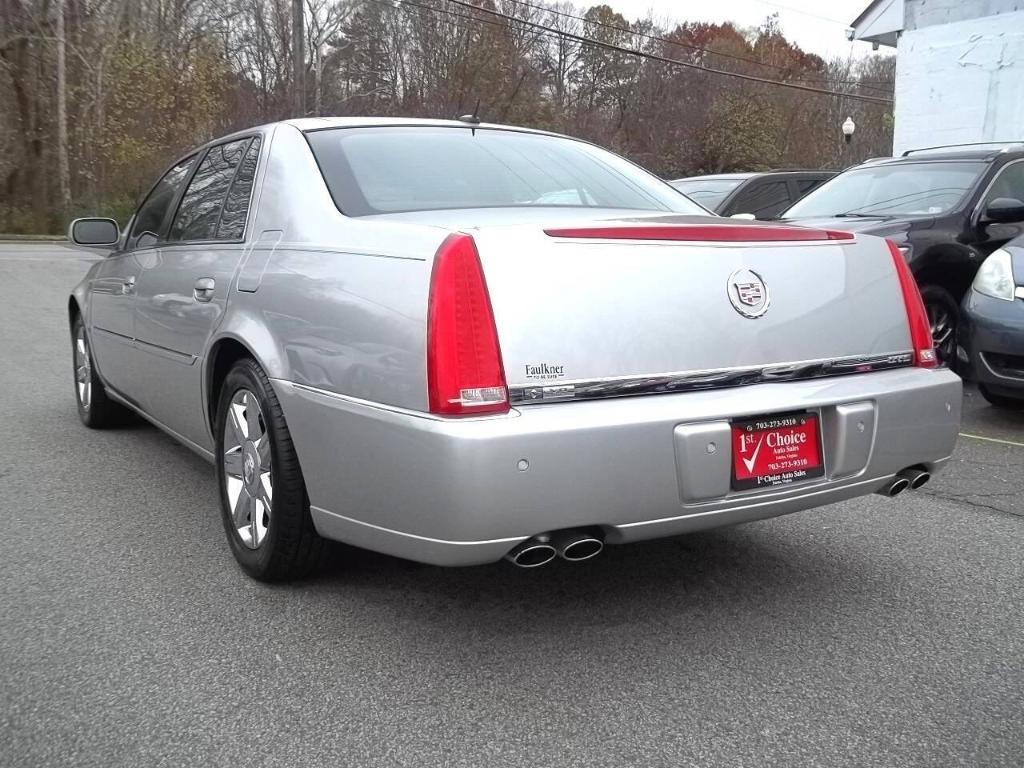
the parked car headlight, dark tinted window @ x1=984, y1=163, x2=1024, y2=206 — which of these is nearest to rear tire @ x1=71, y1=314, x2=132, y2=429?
the parked car headlight

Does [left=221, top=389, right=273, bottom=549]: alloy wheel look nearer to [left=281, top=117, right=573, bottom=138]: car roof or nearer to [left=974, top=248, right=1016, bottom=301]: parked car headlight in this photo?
[left=281, top=117, right=573, bottom=138]: car roof

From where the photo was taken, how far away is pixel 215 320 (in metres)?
→ 3.57

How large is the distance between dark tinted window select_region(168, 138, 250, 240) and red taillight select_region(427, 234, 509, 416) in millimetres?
1705

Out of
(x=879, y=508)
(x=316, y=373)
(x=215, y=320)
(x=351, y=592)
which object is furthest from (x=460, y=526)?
(x=879, y=508)

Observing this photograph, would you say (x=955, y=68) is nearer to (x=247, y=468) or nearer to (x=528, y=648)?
(x=247, y=468)

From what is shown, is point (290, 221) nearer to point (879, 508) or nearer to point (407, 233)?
point (407, 233)

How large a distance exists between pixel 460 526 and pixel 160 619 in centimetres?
114

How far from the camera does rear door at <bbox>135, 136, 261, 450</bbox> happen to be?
370 centimetres

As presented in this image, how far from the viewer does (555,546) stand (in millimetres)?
2602

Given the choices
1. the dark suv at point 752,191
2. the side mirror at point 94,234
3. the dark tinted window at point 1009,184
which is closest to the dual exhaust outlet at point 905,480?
the side mirror at point 94,234

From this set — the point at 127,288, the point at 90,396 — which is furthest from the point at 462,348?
the point at 90,396

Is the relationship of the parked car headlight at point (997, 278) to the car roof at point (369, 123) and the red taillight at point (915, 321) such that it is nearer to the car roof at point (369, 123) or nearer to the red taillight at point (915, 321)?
the red taillight at point (915, 321)

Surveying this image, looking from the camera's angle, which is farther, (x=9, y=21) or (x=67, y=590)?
(x=9, y=21)

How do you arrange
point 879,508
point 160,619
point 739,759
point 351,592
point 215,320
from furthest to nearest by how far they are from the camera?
point 879,508 < point 215,320 < point 351,592 < point 160,619 < point 739,759
